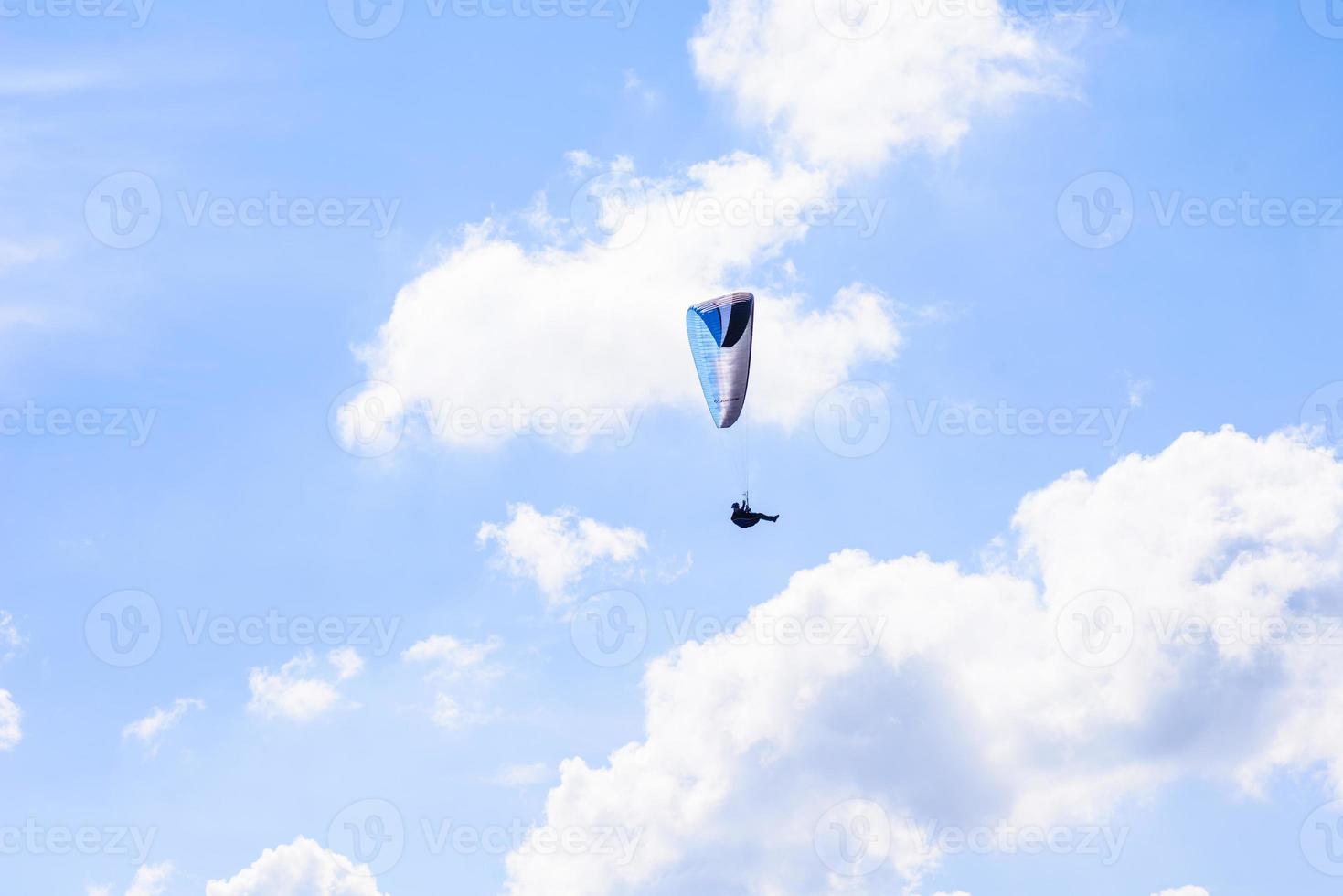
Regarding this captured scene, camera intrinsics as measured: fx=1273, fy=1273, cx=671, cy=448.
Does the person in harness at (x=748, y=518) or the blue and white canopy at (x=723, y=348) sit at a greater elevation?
the blue and white canopy at (x=723, y=348)

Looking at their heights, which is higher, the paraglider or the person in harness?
the paraglider

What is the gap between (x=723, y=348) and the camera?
84.2 m

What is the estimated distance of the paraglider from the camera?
83.4 m

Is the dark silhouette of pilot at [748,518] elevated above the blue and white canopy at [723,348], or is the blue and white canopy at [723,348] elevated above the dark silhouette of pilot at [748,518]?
the blue and white canopy at [723,348]

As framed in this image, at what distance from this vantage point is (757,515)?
75.9m

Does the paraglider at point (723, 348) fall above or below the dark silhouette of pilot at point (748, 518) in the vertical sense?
above

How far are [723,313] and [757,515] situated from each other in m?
15.7

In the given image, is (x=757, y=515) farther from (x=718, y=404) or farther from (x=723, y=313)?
(x=723, y=313)

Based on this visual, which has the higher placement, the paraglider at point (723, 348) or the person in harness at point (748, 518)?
the paraglider at point (723, 348)

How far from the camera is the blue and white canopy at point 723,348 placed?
83.4 meters

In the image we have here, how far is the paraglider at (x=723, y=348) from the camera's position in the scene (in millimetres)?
83375

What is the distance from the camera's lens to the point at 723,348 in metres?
84.2

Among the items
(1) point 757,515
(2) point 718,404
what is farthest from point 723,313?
(1) point 757,515

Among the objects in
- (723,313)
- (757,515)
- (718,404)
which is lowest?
(757,515)
